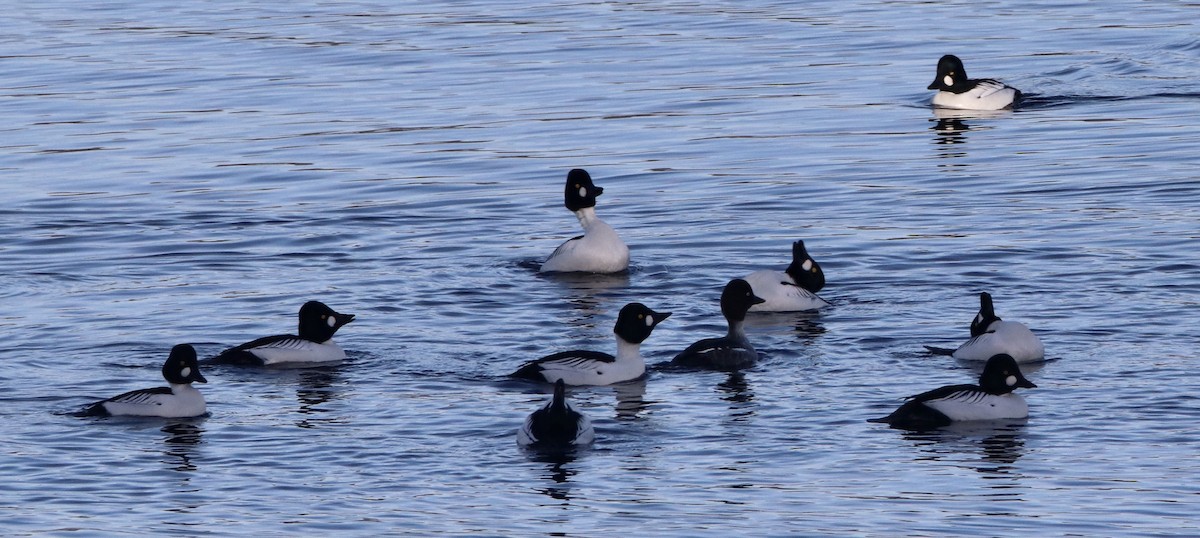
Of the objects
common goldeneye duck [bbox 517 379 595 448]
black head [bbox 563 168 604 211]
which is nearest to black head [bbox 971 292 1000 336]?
common goldeneye duck [bbox 517 379 595 448]

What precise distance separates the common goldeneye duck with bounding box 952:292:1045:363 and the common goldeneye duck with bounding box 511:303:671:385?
2586 mm

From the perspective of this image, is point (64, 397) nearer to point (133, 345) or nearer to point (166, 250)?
point (133, 345)

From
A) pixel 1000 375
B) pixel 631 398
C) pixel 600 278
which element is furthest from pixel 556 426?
pixel 600 278

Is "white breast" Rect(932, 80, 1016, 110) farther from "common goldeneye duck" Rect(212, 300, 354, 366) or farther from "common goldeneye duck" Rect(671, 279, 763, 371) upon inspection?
"common goldeneye duck" Rect(212, 300, 354, 366)

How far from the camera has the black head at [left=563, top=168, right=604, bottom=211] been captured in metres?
23.0

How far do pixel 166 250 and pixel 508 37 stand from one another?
61.7 feet

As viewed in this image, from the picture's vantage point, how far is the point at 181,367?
1568cm

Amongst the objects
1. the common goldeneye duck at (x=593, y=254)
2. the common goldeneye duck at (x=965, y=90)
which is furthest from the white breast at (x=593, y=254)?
the common goldeneye duck at (x=965, y=90)

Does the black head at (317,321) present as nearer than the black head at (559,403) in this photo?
No

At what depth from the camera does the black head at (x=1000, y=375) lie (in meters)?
15.2

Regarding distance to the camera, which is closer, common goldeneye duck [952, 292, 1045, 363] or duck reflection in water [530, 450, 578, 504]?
duck reflection in water [530, 450, 578, 504]

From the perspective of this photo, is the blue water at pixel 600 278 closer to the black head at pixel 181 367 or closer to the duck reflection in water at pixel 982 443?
the duck reflection in water at pixel 982 443

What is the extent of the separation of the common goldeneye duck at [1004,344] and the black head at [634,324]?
2.53m

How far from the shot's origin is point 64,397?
16.3 metres
